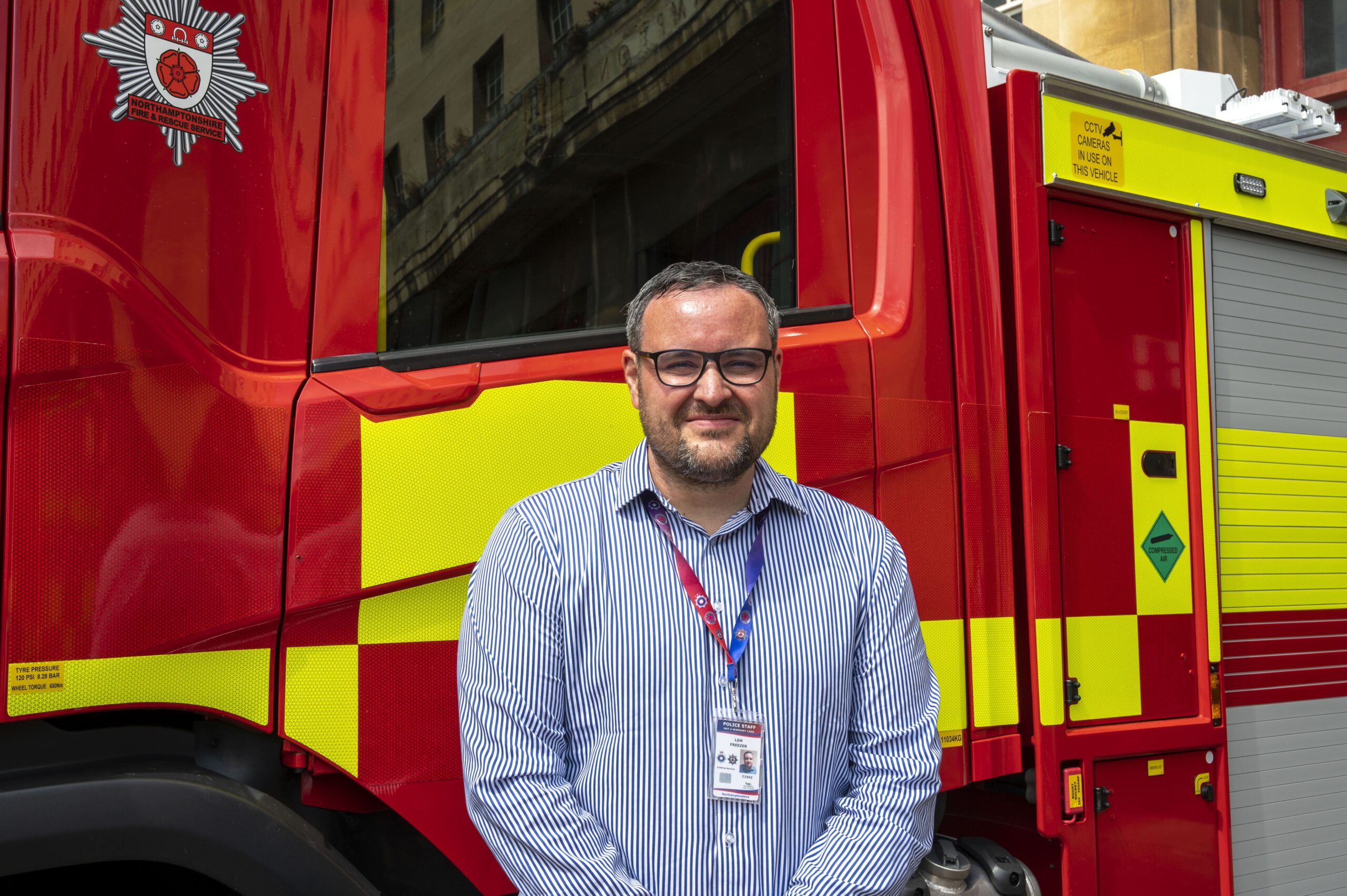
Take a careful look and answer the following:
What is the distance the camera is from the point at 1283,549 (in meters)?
3.03

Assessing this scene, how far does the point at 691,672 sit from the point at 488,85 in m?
1.06

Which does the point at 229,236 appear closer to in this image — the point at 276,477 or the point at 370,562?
the point at 276,477

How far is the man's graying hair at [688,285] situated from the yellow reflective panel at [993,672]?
0.95 m

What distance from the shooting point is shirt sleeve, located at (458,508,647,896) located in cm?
164

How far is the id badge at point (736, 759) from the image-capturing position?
172 cm

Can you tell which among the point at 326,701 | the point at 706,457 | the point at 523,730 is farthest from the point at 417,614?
the point at 706,457

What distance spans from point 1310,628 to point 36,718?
2954mm

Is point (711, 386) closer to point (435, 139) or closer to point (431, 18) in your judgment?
point (435, 139)

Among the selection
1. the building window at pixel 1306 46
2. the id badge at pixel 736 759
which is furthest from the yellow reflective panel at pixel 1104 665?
the building window at pixel 1306 46

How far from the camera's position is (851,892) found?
1.72 metres

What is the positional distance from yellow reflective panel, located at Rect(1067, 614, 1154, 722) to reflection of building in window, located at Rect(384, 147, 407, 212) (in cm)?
169

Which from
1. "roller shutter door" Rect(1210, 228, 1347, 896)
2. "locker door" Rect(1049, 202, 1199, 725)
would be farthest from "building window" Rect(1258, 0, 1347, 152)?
"locker door" Rect(1049, 202, 1199, 725)

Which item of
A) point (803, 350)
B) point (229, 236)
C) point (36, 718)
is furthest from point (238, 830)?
point (803, 350)

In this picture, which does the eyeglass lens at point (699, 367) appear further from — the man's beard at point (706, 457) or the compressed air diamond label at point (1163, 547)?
the compressed air diamond label at point (1163, 547)
